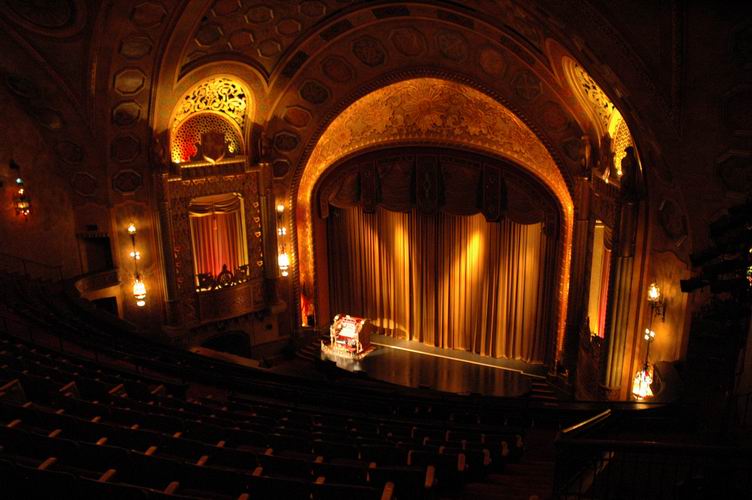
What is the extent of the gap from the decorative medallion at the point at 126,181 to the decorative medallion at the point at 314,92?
4433 millimetres

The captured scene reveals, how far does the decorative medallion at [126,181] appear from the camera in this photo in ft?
46.9

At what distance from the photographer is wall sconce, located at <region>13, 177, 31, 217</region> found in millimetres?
13414

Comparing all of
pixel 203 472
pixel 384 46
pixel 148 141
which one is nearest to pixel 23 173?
pixel 148 141

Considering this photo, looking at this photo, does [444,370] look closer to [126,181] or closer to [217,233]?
[217,233]

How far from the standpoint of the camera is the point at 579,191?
42.4 feet

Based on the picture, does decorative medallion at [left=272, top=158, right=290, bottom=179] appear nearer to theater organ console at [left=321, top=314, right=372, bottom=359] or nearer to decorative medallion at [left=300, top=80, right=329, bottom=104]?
decorative medallion at [left=300, top=80, right=329, bottom=104]

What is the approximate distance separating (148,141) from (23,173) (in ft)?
9.13

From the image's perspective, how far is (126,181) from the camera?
14422 mm

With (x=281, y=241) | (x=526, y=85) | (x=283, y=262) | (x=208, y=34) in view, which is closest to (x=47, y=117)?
(x=208, y=34)

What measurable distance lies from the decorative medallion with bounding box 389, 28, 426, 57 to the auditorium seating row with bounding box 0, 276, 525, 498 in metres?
7.39

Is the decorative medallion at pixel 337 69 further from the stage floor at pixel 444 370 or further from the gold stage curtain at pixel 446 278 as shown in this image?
the stage floor at pixel 444 370

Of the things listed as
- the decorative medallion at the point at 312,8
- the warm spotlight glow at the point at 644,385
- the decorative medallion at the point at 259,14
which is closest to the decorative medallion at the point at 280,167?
the decorative medallion at the point at 259,14

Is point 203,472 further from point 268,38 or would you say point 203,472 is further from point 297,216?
point 297,216

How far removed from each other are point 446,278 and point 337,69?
6.39 metres
